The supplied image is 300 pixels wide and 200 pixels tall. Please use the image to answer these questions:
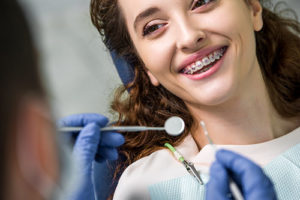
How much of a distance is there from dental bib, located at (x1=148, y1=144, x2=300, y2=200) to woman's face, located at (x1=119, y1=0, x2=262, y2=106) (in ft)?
0.88

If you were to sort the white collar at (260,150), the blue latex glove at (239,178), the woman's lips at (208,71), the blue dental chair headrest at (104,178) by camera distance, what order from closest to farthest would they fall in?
the blue latex glove at (239,178)
the woman's lips at (208,71)
the white collar at (260,150)
the blue dental chair headrest at (104,178)

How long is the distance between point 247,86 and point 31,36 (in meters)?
0.88

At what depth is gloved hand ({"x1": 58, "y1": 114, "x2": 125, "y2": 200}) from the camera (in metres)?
1.11

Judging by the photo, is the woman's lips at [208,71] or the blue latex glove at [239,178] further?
the woman's lips at [208,71]

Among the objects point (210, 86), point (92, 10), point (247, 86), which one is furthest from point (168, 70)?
point (92, 10)

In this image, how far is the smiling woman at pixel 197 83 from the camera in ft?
3.97

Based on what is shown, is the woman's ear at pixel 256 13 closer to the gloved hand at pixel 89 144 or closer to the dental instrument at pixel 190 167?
the dental instrument at pixel 190 167

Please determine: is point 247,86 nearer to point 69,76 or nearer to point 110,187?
point 110,187

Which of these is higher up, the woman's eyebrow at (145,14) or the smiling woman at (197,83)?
the woman's eyebrow at (145,14)

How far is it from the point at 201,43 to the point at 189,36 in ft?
0.18

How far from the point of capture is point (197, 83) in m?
1.24

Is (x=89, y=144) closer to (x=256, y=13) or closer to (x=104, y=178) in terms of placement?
(x=104, y=178)

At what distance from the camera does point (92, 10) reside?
5.05ft

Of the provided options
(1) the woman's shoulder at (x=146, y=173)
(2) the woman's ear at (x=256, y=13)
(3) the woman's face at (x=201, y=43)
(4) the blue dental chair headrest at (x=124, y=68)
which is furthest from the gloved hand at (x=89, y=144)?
(2) the woman's ear at (x=256, y=13)
